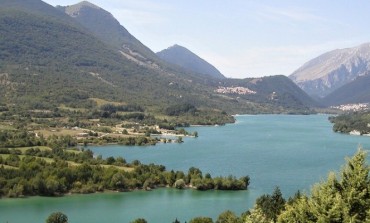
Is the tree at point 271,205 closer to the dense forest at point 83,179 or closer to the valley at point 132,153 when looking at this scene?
the valley at point 132,153

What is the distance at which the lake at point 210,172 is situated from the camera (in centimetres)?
3722

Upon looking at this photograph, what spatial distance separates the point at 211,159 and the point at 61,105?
183 ft

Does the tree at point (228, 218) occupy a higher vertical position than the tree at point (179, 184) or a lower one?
higher

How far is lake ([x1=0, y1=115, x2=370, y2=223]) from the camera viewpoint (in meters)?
37.2

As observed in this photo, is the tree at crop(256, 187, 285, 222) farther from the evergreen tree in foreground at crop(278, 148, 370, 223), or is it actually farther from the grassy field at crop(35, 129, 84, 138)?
the grassy field at crop(35, 129, 84, 138)

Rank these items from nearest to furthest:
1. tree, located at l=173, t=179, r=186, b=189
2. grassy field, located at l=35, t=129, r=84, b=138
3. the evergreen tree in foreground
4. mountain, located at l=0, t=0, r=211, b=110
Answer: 1. the evergreen tree in foreground
2. tree, located at l=173, t=179, r=186, b=189
3. grassy field, located at l=35, t=129, r=84, b=138
4. mountain, located at l=0, t=0, r=211, b=110

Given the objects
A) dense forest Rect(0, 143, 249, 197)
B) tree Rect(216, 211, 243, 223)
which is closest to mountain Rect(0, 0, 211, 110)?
dense forest Rect(0, 143, 249, 197)

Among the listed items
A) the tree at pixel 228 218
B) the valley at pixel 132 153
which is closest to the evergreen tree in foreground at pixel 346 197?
the valley at pixel 132 153

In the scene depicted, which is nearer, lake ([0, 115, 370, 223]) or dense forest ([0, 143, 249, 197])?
lake ([0, 115, 370, 223])

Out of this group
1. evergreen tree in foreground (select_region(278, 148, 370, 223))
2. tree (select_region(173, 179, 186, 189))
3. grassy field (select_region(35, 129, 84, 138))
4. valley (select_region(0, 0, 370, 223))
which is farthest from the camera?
grassy field (select_region(35, 129, 84, 138))

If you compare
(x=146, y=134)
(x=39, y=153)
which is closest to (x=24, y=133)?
(x=39, y=153)

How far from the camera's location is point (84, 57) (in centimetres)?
17225

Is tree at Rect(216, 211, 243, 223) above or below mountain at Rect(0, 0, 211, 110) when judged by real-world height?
below

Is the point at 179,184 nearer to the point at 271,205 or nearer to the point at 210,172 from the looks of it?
the point at 210,172
